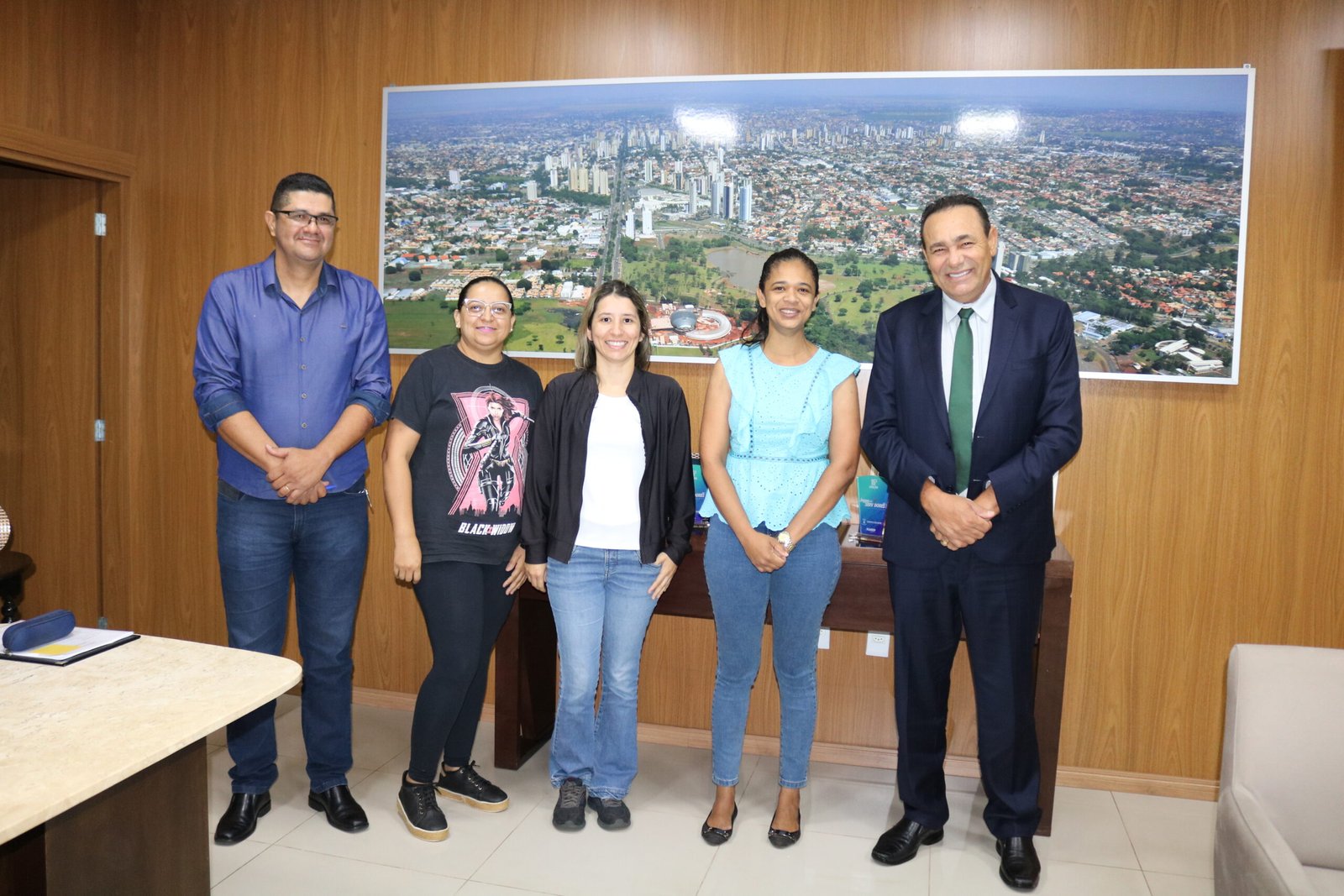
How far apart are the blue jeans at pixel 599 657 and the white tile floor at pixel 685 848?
188 mm

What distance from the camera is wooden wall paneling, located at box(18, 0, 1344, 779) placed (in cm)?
295

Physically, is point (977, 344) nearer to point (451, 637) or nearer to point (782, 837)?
point (782, 837)

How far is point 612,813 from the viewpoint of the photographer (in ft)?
9.00

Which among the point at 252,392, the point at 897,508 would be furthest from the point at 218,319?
the point at 897,508

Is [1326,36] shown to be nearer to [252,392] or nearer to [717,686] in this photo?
[717,686]

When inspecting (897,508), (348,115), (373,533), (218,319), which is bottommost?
(373,533)

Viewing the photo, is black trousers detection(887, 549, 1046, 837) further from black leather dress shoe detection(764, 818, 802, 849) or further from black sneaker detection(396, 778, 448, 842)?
black sneaker detection(396, 778, 448, 842)

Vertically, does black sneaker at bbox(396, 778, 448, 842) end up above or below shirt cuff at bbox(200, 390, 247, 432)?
below

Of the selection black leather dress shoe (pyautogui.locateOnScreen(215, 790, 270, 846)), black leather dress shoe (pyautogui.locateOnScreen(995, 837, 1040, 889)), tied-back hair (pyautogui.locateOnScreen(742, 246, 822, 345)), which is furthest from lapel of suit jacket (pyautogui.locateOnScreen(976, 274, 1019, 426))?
black leather dress shoe (pyautogui.locateOnScreen(215, 790, 270, 846))

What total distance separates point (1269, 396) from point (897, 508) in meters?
1.37

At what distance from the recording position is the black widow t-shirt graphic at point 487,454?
2.58 m

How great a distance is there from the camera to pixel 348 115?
3592mm

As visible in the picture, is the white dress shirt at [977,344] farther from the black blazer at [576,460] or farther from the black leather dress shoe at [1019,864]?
the black leather dress shoe at [1019,864]

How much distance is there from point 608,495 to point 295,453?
84 centimetres
